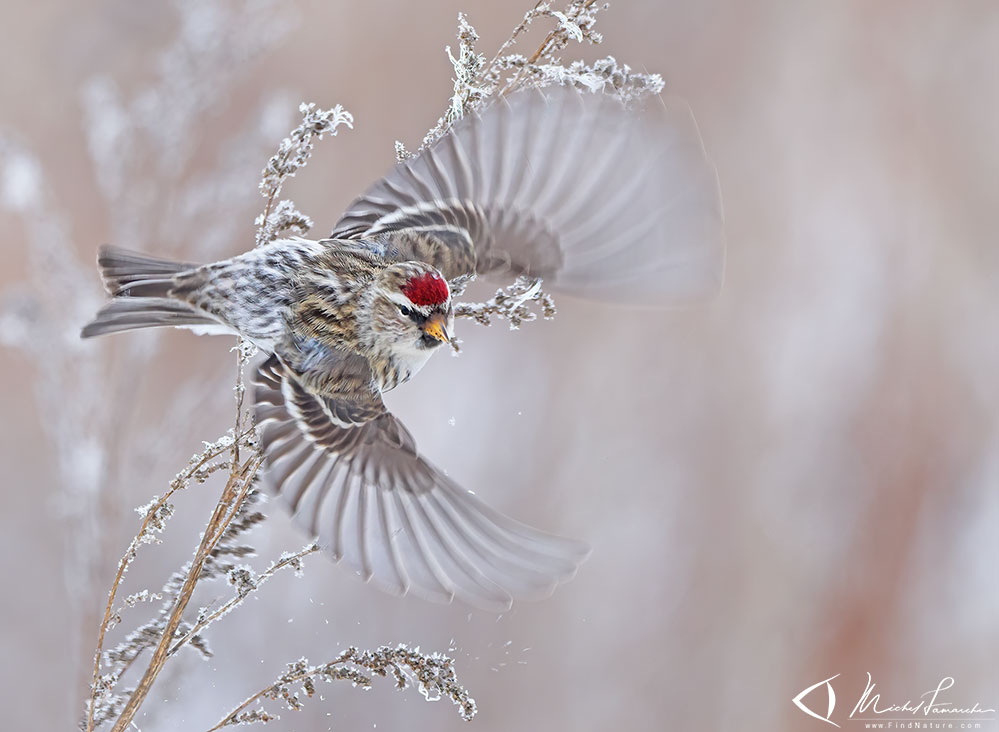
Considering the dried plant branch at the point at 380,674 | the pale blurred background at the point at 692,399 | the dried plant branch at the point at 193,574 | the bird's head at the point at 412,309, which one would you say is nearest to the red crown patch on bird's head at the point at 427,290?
the bird's head at the point at 412,309

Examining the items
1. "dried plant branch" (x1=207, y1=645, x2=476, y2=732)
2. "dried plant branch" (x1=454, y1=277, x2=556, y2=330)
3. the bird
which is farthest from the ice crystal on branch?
"dried plant branch" (x1=207, y1=645, x2=476, y2=732)

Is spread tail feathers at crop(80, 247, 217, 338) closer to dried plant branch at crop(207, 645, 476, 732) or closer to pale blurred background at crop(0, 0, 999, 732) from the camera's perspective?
dried plant branch at crop(207, 645, 476, 732)

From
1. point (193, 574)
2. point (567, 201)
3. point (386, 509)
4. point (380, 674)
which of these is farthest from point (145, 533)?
point (567, 201)

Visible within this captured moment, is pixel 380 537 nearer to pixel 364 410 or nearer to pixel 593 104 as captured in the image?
pixel 364 410

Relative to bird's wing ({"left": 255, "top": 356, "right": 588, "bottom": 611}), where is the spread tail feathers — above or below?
above

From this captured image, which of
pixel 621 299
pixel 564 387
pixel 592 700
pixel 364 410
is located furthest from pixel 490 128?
pixel 592 700

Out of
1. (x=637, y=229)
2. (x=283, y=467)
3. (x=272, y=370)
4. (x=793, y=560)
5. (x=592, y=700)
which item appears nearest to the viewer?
(x=283, y=467)
